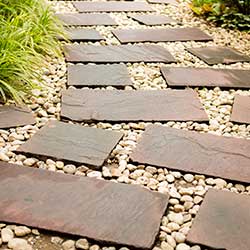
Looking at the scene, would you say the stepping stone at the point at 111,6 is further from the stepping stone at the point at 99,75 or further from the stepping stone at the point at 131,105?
the stepping stone at the point at 131,105

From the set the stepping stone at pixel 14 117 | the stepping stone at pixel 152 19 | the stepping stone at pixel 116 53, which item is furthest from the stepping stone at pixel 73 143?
the stepping stone at pixel 152 19

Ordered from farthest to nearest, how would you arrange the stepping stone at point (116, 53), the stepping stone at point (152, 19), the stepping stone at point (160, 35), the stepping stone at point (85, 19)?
the stepping stone at point (152, 19), the stepping stone at point (85, 19), the stepping stone at point (160, 35), the stepping stone at point (116, 53)

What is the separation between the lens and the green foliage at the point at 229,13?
414 centimetres

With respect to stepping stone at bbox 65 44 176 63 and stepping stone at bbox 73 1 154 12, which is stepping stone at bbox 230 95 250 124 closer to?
stepping stone at bbox 65 44 176 63

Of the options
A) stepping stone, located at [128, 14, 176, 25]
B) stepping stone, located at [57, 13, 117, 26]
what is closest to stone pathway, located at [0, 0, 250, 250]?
stepping stone, located at [57, 13, 117, 26]

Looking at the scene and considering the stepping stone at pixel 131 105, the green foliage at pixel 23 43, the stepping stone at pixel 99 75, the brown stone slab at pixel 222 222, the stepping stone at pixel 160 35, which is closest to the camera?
the brown stone slab at pixel 222 222

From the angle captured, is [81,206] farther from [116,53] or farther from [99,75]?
[116,53]

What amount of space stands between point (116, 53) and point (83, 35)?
1.63 ft

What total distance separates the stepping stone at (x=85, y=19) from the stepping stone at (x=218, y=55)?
1036mm

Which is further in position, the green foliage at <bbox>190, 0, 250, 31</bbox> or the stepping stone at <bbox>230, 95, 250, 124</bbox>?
the green foliage at <bbox>190, 0, 250, 31</bbox>

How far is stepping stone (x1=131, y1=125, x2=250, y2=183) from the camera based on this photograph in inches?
73.1

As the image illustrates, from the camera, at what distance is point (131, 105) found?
7.98 ft

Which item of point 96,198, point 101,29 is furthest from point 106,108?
point 101,29

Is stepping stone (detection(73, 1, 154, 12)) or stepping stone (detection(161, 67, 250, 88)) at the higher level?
stepping stone (detection(73, 1, 154, 12))
